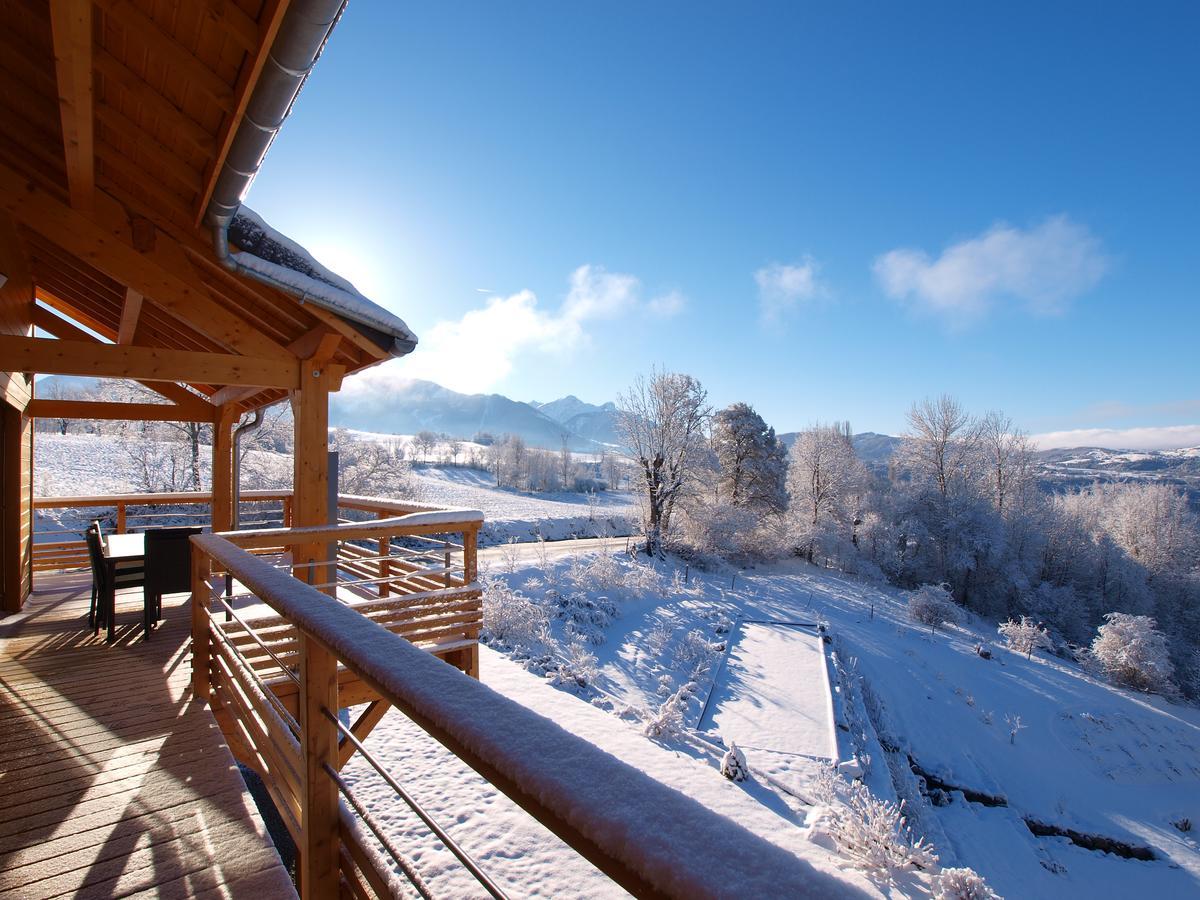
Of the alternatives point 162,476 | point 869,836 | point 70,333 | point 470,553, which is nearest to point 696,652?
point 869,836

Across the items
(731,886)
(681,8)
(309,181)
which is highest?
(681,8)

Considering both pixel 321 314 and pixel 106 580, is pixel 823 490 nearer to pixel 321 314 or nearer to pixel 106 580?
pixel 321 314

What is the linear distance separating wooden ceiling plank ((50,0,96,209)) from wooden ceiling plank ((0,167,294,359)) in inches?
17.5

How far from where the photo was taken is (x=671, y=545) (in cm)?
1883

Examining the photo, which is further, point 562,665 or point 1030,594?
point 1030,594

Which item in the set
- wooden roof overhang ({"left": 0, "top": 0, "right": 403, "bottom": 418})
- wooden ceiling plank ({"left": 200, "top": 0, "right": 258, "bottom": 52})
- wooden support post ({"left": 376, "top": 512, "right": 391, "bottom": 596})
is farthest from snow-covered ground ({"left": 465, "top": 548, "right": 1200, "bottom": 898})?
wooden ceiling plank ({"left": 200, "top": 0, "right": 258, "bottom": 52})

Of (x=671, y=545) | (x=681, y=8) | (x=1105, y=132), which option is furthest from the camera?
(x=671, y=545)

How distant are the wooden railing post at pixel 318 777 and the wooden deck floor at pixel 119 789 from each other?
1.74ft

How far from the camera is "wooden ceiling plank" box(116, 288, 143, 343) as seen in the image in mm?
4930

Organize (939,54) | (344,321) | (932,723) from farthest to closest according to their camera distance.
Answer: (939,54)
(932,723)
(344,321)

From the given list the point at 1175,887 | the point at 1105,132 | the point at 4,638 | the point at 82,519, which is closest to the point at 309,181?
the point at 4,638

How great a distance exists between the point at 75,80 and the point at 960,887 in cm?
749

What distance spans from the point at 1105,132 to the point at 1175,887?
15.7 meters

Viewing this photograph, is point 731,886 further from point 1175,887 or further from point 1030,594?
point 1030,594
